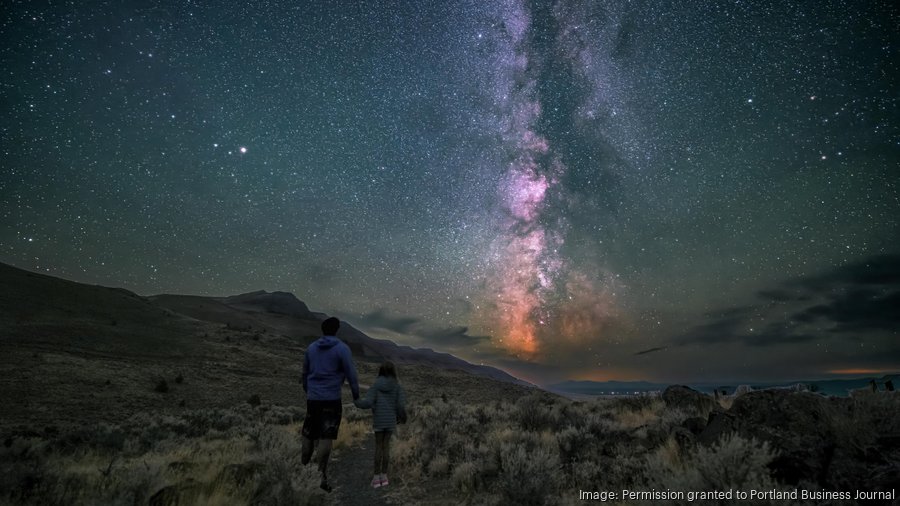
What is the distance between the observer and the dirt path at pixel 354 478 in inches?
261

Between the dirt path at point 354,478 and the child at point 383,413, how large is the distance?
34 centimetres

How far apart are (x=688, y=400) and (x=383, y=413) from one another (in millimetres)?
10331

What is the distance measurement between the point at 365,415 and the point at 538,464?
686 inches

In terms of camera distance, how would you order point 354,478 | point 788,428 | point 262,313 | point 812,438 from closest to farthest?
1. point 812,438
2. point 788,428
3. point 354,478
4. point 262,313

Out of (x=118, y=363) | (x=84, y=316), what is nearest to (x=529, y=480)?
(x=118, y=363)

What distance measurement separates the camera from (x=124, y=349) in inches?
1307

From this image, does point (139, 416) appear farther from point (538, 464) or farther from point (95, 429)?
point (538, 464)

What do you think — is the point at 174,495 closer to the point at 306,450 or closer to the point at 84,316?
the point at 306,450

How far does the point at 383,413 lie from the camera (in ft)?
24.1

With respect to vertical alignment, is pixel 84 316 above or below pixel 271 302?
below

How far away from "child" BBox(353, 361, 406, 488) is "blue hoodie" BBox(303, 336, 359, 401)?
73 centimetres

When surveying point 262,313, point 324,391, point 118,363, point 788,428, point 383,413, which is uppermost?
point 788,428

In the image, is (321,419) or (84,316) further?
(84,316)

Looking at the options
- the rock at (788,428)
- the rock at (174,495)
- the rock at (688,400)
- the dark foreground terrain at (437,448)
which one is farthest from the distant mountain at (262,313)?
the rock at (788,428)
